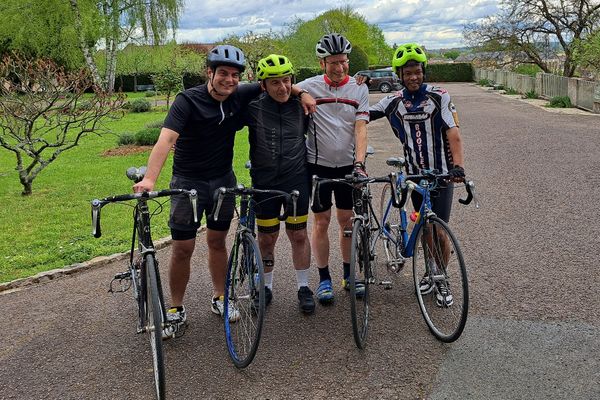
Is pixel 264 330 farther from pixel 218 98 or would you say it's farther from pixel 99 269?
pixel 99 269

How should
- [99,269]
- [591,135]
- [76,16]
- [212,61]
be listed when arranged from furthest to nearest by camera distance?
1. [76,16]
2. [591,135]
3. [99,269]
4. [212,61]

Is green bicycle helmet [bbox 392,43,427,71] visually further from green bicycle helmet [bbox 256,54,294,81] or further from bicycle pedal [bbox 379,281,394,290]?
bicycle pedal [bbox 379,281,394,290]

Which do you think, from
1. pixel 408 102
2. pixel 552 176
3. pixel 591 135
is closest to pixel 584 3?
pixel 591 135

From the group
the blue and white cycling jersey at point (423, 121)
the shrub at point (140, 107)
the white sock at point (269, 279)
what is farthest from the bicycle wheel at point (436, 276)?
the shrub at point (140, 107)

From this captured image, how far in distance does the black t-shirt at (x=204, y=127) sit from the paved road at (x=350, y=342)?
1283mm

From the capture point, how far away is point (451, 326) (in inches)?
160

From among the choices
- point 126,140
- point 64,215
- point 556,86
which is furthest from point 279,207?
point 556,86

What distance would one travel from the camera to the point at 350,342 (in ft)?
12.9

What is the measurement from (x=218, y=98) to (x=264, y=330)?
180cm

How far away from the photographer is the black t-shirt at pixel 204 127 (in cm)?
381

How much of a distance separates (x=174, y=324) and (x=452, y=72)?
5645cm

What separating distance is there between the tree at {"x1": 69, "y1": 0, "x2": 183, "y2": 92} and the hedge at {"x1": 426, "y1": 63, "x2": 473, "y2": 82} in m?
28.3

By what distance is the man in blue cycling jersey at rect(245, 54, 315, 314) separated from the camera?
4.06 metres

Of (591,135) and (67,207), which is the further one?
(591,135)
